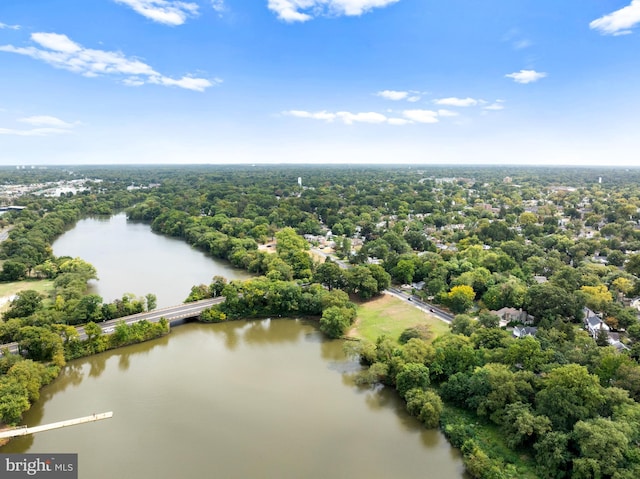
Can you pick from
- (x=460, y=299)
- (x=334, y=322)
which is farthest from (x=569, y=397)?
(x=334, y=322)

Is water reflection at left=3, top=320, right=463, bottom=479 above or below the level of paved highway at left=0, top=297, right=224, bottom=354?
below

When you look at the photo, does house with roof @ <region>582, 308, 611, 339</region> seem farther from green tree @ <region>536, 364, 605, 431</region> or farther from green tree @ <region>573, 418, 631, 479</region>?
green tree @ <region>573, 418, 631, 479</region>

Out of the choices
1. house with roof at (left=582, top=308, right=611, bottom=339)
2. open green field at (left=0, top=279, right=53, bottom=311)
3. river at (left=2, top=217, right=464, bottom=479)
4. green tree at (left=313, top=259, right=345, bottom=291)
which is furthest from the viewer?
open green field at (left=0, top=279, right=53, bottom=311)

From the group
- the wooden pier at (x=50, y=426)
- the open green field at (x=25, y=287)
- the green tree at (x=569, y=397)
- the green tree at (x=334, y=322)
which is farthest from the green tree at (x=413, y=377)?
the open green field at (x=25, y=287)

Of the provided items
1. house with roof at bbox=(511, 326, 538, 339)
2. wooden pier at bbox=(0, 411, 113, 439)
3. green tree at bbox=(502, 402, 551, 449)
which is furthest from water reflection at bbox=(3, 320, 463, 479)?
house with roof at bbox=(511, 326, 538, 339)

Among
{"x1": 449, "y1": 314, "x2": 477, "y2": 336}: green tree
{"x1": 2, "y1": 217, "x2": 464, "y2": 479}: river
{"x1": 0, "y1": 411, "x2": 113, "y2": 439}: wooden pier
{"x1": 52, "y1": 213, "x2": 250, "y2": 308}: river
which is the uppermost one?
{"x1": 449, "y1": 314, "x2": 477, "y2": 336}: green tree

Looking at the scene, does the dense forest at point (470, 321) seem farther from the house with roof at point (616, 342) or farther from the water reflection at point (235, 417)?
the water reflection at point (235, 417)

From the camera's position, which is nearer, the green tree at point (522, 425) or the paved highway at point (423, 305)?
the green tree at point (522, 425)
